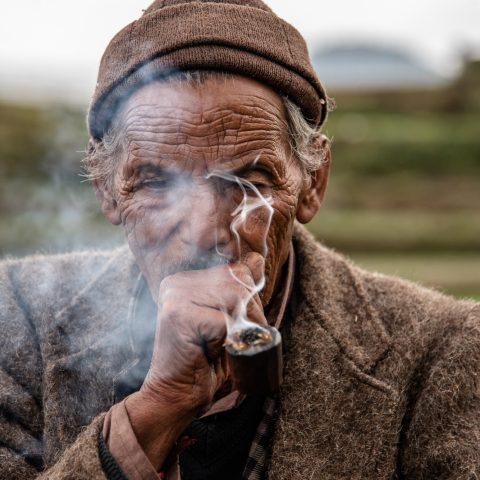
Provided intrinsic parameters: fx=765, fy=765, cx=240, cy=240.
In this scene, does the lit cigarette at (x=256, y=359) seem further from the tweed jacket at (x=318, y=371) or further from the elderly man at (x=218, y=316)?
the tweed jacket at (x=318, y=371)

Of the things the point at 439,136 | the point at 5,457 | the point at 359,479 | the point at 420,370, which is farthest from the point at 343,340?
the point at 439,136

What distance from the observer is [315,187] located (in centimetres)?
359

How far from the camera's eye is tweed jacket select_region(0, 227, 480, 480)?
10.5 feet

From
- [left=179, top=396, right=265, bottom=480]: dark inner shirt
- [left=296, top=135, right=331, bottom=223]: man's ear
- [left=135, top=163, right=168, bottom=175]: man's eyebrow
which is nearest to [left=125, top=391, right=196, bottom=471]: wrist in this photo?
[left=179, top=396, right=265, bottom=480]: dark inner shirt

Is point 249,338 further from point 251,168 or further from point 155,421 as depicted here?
point 251,168

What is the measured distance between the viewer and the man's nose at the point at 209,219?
2875 mm

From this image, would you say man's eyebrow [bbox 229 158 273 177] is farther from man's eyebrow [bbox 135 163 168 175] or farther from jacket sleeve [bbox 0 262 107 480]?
jacket sleeve [bbox 0 262 107 480]

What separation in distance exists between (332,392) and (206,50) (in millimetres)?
1540

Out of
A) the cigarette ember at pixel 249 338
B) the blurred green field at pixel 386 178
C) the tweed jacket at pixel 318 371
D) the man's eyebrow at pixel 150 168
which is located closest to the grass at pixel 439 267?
the blurred green field at pixel 386 178

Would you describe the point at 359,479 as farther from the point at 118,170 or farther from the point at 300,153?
the point at 118,170

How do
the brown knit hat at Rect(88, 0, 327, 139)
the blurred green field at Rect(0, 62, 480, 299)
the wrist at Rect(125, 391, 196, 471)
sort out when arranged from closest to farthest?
the wrist at Rect(125, 391, 196, 471), the brown knit hat at Rect(88, 0, 327, 139), the blurred green field at Rect(0, 62, 480, 299)

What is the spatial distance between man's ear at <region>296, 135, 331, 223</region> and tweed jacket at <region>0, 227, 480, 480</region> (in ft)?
0.88

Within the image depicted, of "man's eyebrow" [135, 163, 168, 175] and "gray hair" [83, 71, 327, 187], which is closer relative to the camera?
"man's eyebrow" [135, 163, 168, 175]

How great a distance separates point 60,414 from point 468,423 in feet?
5.67
